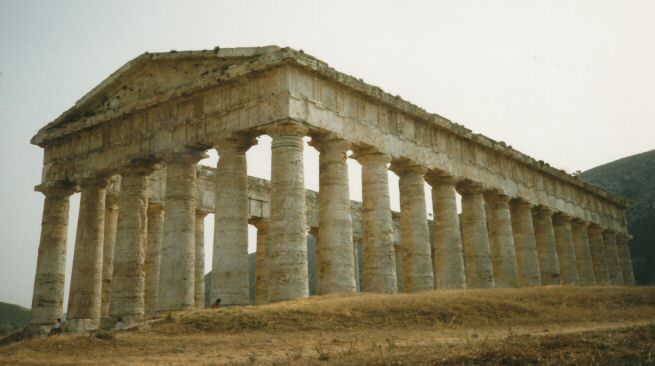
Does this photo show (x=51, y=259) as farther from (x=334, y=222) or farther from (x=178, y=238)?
(x=334, y=222)

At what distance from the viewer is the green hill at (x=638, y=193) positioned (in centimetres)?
5753

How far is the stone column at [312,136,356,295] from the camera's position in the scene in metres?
21.0

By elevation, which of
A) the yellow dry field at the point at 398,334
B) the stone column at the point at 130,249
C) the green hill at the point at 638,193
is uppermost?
the green hill at the point at 638,193

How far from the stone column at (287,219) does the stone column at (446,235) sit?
967 cm

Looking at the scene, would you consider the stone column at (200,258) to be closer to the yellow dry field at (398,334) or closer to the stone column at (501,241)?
the yellow dry field at (398,334)

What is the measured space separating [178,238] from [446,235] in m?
12.4

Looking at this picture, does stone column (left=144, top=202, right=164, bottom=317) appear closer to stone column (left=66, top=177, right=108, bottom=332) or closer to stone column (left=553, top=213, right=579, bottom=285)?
stone column (left=66, top=177, right=108, bottom=332)

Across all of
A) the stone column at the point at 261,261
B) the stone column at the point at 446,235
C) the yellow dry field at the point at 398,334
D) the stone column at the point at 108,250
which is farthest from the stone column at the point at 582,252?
the stone column at the point at 108,250

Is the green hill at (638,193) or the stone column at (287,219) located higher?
the green hill at (638,193)

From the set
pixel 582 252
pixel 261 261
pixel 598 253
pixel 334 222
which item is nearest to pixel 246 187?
pixel 334 222

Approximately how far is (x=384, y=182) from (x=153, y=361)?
1414 cm

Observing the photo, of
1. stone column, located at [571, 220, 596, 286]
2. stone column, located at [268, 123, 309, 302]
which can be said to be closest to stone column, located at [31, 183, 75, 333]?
stone column, located at [268, 123, 309, 302]

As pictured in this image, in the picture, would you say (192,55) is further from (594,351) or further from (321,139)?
(594,351)

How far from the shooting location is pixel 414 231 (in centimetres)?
2536
